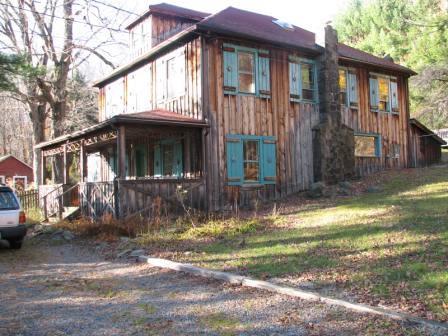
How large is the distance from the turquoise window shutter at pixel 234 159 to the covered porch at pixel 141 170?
3.06ft

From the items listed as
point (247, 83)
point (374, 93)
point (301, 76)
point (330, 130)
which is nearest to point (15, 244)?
point (247, 83)

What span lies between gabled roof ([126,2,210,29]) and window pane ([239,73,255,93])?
4205mm

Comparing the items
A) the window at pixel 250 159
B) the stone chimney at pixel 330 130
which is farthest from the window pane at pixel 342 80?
the window at pixel 250 159

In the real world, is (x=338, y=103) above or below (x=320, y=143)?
above

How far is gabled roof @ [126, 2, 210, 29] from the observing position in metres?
18.6

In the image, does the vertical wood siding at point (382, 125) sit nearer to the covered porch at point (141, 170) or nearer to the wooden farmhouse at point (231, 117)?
the wooden farmhouse at point (231, 117)

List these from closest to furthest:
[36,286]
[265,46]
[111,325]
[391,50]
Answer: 1. [111,325]
2. [36,286]
3. [265,46]
4. [391,50]

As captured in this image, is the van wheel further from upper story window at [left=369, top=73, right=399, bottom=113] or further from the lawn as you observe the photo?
upper story window at [left=369, top=73, right=399, bottom=113]

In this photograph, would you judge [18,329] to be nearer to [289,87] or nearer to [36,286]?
[36,286]

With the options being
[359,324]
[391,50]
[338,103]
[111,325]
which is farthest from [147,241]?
[391,50]

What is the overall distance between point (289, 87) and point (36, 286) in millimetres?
12467

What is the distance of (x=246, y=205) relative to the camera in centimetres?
1620

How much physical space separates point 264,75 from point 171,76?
3.33 meters

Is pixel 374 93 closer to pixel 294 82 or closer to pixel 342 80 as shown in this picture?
pixel 342 80
